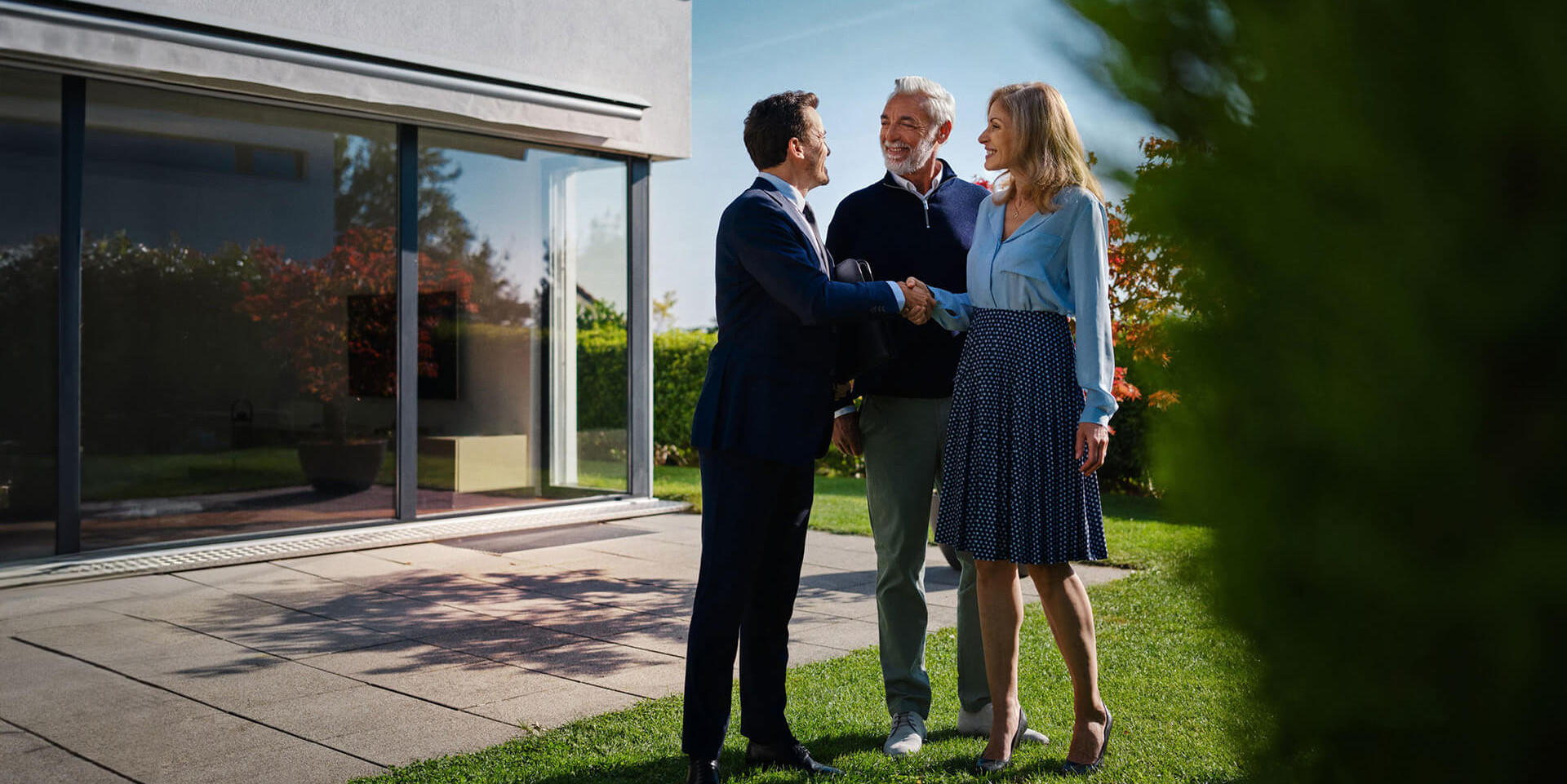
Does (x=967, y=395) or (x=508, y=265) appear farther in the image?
(x=508, y=265)

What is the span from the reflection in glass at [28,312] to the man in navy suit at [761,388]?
5.72m

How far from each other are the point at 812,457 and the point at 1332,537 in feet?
8.76

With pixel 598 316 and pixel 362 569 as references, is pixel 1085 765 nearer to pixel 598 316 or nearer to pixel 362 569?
pixel 362 569

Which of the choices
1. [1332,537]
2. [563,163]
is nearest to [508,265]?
[563,163]

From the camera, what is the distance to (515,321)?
31.4 ft

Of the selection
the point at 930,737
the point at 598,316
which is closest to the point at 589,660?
the point at 930,737

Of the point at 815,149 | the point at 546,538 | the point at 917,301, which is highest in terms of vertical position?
the point at 815,149

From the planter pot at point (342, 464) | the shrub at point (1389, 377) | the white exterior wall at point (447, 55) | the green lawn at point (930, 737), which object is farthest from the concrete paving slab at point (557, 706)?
the white exterior wall at point (447, 55)

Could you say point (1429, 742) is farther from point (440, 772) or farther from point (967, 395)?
point (440, 772)

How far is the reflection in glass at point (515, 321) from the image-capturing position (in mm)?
8984

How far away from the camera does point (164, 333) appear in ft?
25.8

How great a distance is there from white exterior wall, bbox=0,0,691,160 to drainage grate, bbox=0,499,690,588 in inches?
120

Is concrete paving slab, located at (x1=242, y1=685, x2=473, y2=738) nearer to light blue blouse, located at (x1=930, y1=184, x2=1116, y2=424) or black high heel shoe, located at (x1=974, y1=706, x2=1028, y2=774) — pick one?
black high heel shoe, located at (x1=974, y1=706, x2=1028, y2=774)

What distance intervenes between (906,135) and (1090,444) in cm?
130
